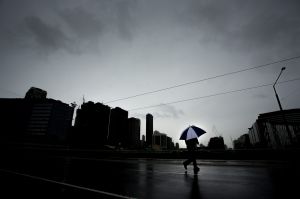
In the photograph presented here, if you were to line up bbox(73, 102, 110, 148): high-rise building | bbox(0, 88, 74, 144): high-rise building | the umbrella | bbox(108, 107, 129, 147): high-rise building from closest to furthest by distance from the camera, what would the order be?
the umbrella < bbox(73, 102, 110, 148): high-rise building < bbox(108, 107, 129, 147): high-rise building < bbox(0, 88, 74, 144): high-rise building

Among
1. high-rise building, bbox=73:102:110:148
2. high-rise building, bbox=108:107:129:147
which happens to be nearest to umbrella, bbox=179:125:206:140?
high-rise building, bbox=73:102:110:148

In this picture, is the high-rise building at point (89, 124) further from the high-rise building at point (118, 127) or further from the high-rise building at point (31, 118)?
the high-rise building at point (31, 118)

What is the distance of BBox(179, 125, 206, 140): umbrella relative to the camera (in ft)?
26.7

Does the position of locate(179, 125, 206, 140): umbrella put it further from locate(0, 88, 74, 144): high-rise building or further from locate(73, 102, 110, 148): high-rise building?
locate(0, 88, 74, 144): high-rise building

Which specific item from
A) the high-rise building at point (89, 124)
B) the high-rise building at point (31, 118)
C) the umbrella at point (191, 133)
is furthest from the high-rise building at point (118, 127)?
the umbrella at point (191, 133)

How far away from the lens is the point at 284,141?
77.2m

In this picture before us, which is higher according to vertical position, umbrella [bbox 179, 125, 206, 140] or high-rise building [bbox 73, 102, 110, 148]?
high-rise building [bbox 73, 102, 110, 148]

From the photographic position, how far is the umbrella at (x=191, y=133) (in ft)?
26.7

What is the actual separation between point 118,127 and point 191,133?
147m

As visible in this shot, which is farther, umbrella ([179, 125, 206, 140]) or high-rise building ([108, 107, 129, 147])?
high-rise building ([108, 107, 129, 147])

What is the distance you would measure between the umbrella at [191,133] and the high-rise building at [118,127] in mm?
135712

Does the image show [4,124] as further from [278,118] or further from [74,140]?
[278,118]

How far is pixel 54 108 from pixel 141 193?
671 feet

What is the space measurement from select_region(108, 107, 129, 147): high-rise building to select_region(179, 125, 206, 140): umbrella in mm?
135712
